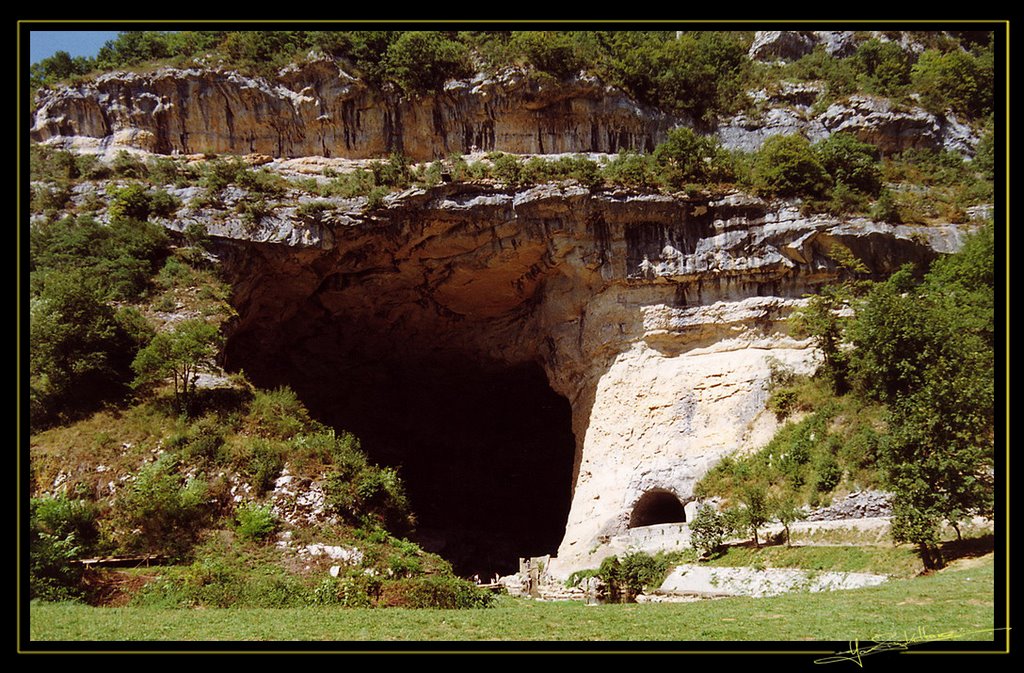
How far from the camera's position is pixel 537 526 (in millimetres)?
36875

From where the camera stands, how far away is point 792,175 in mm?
26797

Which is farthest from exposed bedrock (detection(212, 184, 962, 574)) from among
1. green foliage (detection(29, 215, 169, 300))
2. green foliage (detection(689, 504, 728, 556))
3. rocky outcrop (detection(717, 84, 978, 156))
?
rocky outcrop (detection(717, 84, 978, 156))

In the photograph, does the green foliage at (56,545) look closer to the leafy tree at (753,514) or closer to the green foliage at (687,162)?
the leafy tree at (753,514)

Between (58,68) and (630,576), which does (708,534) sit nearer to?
(630,576)

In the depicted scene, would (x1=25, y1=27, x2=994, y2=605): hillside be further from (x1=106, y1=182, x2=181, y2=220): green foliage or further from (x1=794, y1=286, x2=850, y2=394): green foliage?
(x1=794, y1=286, x2=850, y2=394): green foliage

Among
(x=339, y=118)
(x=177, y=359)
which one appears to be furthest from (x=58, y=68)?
(x=177, y=359)

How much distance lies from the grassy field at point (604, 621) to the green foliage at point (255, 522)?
4.52 meters

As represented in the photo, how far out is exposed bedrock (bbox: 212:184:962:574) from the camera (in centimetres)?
2539

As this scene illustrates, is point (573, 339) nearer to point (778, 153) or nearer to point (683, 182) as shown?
point (683, 182)

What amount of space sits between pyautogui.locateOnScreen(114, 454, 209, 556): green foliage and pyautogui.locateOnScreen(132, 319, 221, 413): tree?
362cm
